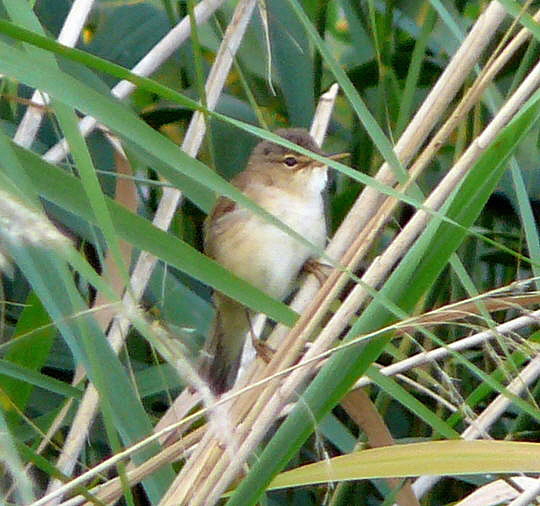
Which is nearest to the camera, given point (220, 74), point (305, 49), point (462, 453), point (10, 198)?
point (10, 198)

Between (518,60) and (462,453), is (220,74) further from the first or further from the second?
(462,453)

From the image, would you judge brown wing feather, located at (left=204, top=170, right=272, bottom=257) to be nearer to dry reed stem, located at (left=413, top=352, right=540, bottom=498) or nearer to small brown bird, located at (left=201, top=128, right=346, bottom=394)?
small brown bird, located at (left=201, top=128, right=346, bottom=394)

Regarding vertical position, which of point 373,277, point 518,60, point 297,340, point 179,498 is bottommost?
point 179,498

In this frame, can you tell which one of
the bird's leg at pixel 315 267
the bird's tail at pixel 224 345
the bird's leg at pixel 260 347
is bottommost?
the bird's tail at pixel 224 345

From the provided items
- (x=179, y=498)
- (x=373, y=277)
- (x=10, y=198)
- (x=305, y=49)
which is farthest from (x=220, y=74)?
(x=10, y=198)

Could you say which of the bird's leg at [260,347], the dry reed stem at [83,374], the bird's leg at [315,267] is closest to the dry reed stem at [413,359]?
the dry reed stem at [83,374]

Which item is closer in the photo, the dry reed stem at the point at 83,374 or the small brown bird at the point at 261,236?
the dry reed stem at the point at 83,374

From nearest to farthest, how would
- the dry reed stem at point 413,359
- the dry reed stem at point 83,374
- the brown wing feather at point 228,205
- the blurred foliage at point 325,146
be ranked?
the dry reed stem at point 413,359, the dry reed stem at point 83,374, the blurred foliage at point 325,146, the brown wing feather at point 228,205

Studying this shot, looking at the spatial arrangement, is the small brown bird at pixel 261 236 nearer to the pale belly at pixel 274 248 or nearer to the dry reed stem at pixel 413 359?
the pale belly at pixel 274 248
